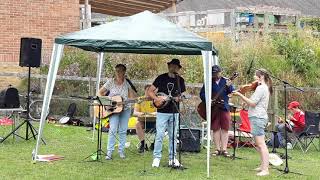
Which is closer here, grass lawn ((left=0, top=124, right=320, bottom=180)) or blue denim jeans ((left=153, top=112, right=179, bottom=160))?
grass lawn ((left=0, top=124, right=320, bottom=180))

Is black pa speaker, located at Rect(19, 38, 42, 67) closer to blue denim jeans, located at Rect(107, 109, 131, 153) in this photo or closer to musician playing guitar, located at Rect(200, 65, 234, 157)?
blue denim jeans, located at Rect(107, 109, 131, 153)

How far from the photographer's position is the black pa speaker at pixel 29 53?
12.0 metres

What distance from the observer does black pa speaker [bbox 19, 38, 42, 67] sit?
12.0 metres

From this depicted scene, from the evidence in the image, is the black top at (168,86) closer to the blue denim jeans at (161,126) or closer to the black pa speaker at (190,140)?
the blue denim jeans at (161,126)

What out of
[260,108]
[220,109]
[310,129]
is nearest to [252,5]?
[310,129]

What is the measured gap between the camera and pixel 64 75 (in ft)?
54.9

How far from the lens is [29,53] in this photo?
1211 cm

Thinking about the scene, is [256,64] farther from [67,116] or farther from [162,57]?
[67,116]

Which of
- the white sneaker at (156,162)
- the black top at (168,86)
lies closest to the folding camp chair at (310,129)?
the black top at (168,86)

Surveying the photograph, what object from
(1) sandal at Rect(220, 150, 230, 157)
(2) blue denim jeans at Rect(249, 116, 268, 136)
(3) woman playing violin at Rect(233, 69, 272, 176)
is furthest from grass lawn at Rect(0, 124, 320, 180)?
(2) blue denim jeans at Rect(249, 116, 268, 136)

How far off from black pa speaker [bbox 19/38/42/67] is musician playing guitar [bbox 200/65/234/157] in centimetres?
357

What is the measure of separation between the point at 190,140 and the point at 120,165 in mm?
1984

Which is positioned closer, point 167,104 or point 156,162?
point 167,104

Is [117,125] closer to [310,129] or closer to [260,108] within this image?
[260,108]
